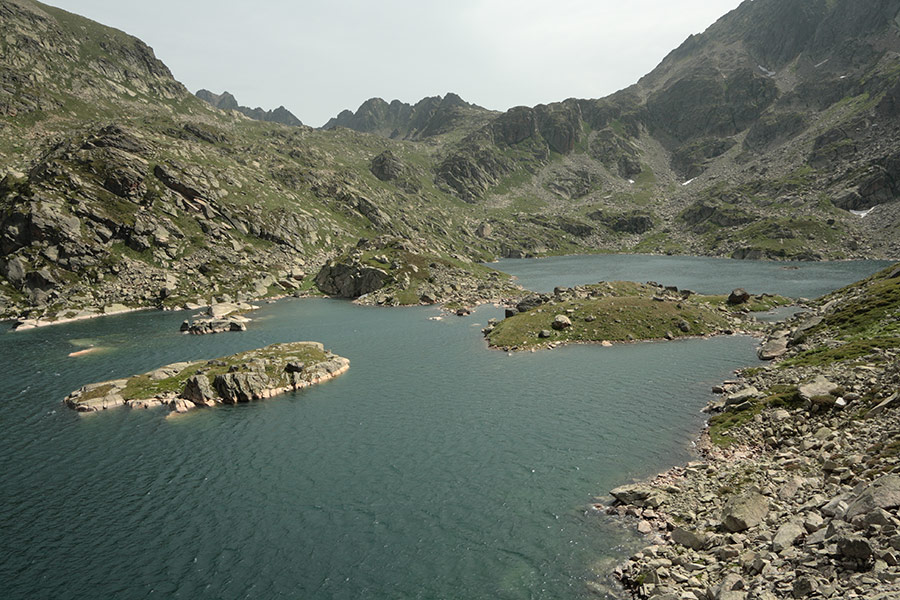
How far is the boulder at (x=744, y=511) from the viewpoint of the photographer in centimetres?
A: 2389

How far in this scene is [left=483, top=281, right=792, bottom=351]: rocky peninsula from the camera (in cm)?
7494

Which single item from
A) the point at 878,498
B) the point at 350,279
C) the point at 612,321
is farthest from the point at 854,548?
the point at 350,279

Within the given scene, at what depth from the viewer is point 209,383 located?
57.4 metres

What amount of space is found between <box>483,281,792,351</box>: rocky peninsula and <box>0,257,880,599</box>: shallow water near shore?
19.0 ft

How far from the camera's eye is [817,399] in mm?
35062

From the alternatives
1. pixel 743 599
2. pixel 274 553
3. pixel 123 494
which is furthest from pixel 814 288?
pixel 123 494

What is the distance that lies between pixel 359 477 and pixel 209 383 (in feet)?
104

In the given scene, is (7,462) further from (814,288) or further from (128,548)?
(814,288)

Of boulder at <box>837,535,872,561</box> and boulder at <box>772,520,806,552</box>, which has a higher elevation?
boulder at <box>837,535,872,561</box>

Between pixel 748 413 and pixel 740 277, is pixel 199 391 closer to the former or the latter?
pixel 748 413

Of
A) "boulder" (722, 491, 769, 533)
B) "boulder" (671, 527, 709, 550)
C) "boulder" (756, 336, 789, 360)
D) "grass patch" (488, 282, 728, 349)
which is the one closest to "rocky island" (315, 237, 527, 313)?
"grass patch" (488, 282, 728, 349)

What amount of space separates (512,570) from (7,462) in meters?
48.3

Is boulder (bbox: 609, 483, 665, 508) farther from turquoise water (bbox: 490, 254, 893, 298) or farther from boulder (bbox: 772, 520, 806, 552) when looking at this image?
turquoise water (bbox: 490, 254, 893, 298)

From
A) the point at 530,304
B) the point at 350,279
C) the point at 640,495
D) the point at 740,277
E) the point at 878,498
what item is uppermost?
the point at 350,279
